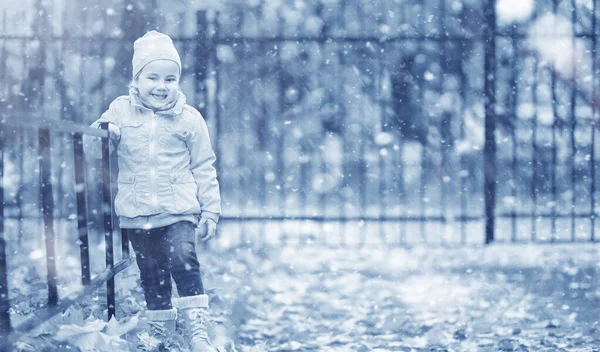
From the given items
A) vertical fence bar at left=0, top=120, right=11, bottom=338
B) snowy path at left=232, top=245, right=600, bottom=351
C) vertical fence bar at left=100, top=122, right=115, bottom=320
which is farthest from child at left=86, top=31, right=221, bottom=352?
vertical fence bar at left=0, top=120, right=11, bottom=338

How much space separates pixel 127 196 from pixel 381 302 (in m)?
1.83

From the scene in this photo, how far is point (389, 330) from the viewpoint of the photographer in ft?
12.4

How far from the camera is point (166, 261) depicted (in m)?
3.43

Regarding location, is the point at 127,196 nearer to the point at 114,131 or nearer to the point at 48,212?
the point at 114,131

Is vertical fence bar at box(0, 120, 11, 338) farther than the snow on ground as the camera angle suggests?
No

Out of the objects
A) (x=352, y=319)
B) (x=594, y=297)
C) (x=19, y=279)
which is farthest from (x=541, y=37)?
(x=19, y=279)

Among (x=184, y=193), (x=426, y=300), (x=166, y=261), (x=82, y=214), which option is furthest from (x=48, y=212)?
(x=426, y=300)

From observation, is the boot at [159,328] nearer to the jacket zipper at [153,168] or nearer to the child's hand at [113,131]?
the jacket zipper at [153,168]

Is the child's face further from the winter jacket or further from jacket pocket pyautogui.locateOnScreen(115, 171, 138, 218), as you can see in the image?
jacket pocket pyautogui.locateOnScreen(115, 171, 138, 218)

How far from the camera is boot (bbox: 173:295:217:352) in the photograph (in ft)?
10.1

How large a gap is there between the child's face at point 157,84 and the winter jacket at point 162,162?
57 millimetres

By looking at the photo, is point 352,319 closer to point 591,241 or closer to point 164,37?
point 164,37

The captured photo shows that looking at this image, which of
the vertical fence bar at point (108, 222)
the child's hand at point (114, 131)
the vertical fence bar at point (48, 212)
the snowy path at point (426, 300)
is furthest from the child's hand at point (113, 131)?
the snowy path at point (426, 300)

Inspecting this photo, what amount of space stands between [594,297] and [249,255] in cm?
285
